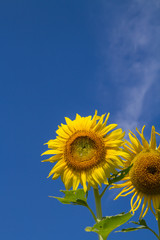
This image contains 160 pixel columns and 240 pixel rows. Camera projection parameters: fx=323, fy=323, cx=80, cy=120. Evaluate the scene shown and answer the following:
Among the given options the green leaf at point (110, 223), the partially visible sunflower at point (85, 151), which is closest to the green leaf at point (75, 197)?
the partially visible sunflower at point (85, 151)

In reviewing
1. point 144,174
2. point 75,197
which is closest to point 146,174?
point 144,174

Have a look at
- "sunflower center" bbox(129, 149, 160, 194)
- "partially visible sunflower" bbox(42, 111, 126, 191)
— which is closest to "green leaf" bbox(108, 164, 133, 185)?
"partially visible sunflower" bbox(42, 111, 126, 191)

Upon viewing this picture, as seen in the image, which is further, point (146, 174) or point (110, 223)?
point (146, 174)

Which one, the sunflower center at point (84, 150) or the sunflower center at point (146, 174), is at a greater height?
the sunflower center at point (84, 150)

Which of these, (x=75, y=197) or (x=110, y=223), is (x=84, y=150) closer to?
(x=75, y=197)

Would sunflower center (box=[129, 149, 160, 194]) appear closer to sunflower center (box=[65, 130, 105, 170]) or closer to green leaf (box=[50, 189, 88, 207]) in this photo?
sunflower center (box=[65, 130, 105, 170])

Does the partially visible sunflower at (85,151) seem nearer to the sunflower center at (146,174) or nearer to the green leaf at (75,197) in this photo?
the green leaf at (75,197)
